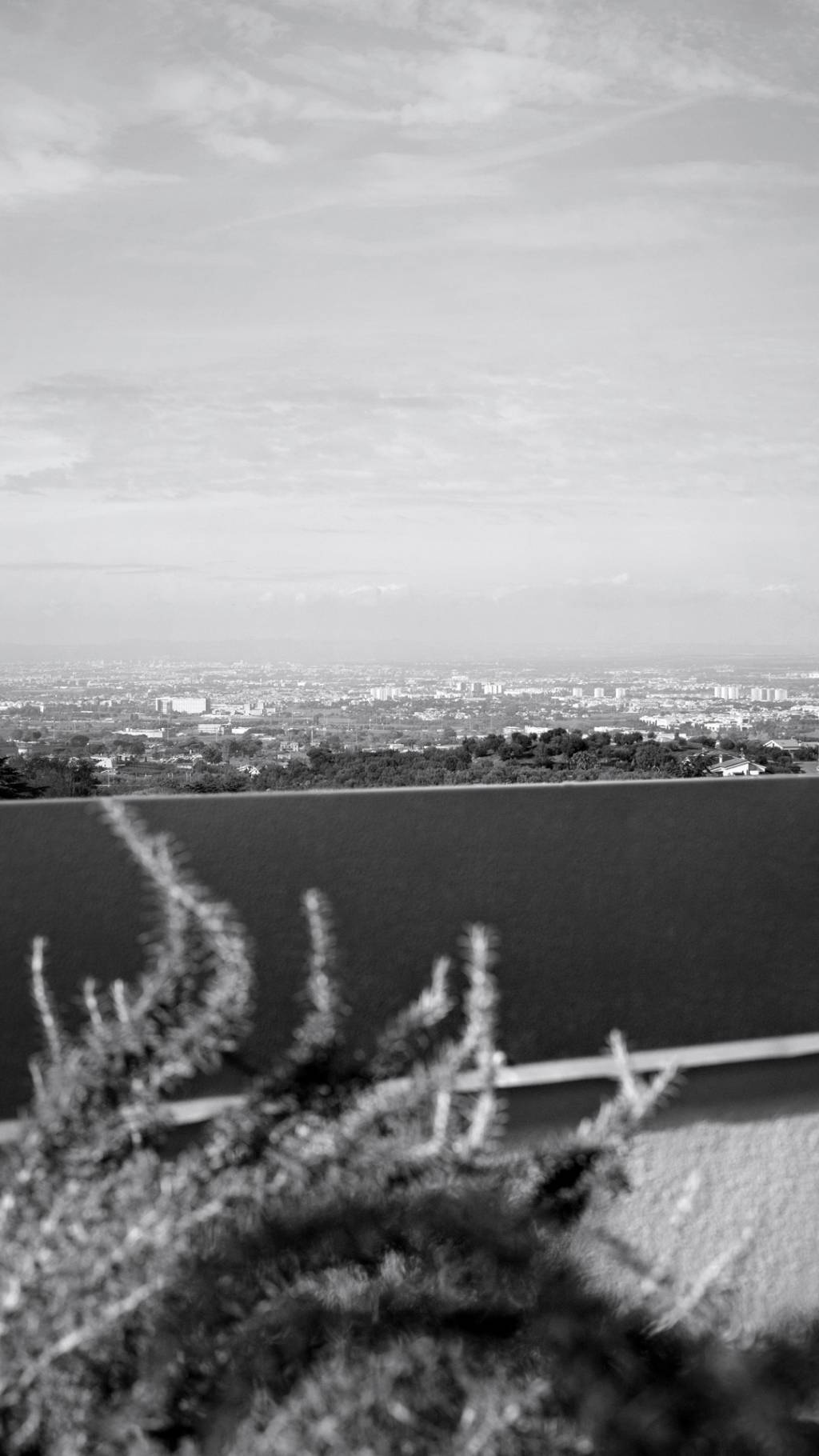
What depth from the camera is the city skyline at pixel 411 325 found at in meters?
9.55

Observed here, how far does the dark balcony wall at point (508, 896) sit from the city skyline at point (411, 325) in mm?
7480

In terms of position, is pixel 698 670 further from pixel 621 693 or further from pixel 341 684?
pixel 341 684

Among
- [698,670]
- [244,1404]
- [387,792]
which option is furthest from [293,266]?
[244,1404]

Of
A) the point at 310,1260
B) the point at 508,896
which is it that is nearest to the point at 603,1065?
the point at 508,896

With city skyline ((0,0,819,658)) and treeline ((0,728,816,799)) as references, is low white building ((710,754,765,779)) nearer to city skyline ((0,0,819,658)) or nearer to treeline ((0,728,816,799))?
treeline ((0,728,816,799))

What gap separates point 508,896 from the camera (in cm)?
264

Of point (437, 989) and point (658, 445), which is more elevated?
point (658, 445)

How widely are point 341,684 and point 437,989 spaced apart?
1321cm

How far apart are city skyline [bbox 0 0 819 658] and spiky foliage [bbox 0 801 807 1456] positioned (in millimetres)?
8232

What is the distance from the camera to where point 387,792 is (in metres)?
2.64

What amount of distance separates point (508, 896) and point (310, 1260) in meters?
0.90

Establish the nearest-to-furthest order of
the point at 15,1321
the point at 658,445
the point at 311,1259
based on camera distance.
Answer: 1. the point at 15,1321
2. the point at 311,1259
3. the point at 658,445

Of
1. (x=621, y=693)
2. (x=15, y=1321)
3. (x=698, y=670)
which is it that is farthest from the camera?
(x=698, y=670)

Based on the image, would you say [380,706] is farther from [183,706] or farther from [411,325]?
[411,325]
